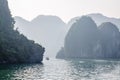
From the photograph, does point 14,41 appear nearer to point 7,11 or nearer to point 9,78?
point 7,11

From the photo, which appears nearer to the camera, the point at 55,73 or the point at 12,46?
the point at 55,73

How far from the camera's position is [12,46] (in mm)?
129000

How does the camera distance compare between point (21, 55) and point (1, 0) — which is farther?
point (1, 0)

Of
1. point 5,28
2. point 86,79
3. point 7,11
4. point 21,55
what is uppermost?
point 7,11

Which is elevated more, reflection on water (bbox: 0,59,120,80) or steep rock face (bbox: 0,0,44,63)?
steep rock face (bbox: 0,0,44,63)

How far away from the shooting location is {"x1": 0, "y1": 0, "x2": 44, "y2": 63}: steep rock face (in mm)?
122625

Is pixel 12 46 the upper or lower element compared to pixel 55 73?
upper

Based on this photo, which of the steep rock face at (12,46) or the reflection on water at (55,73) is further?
the steep rock face at (12,46)

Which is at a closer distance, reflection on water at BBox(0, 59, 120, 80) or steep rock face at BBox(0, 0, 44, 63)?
reflection on water at BBox(0, 59, 120, 80)

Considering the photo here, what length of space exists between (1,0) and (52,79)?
84364mm

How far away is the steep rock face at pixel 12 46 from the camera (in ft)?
402

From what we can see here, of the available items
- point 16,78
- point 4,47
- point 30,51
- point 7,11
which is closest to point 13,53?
point 4,47

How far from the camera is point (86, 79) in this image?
221 feet

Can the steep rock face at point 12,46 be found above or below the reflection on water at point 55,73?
above
